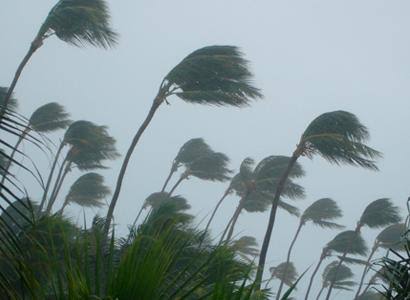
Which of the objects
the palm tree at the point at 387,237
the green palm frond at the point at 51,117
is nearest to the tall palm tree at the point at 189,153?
the green palm frond at the point at 51,117

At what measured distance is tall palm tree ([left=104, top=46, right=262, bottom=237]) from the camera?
16.7m

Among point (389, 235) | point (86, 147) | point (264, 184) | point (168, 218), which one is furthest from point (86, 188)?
point (168, 218)

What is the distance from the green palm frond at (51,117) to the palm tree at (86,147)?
1.15 metres

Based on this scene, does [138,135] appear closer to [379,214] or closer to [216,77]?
[216,77]

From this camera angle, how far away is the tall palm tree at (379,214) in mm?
28891

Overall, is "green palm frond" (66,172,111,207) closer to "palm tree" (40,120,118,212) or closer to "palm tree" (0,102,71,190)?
"palm tree" (40,120,118,212)

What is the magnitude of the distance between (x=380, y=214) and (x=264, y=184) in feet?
28.0

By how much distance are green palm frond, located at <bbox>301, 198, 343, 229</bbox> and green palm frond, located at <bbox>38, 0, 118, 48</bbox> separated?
24.1 meters

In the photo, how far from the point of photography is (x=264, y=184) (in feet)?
81.1

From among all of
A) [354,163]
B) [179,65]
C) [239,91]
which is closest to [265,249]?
[354,163]

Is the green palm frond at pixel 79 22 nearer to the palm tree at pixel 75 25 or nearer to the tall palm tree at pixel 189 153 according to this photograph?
the palm tree at pixel 75 25

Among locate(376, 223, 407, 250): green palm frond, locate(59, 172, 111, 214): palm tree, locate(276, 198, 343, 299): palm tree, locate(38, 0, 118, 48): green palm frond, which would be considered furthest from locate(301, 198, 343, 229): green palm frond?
locate(38, 0, 118, 48): green palm frond

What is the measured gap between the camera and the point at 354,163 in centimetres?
1689

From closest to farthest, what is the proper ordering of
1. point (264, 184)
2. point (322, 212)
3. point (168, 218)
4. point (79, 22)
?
point (168, 218) < point (79, 22) < point (264, 184) < point (322, 212)
